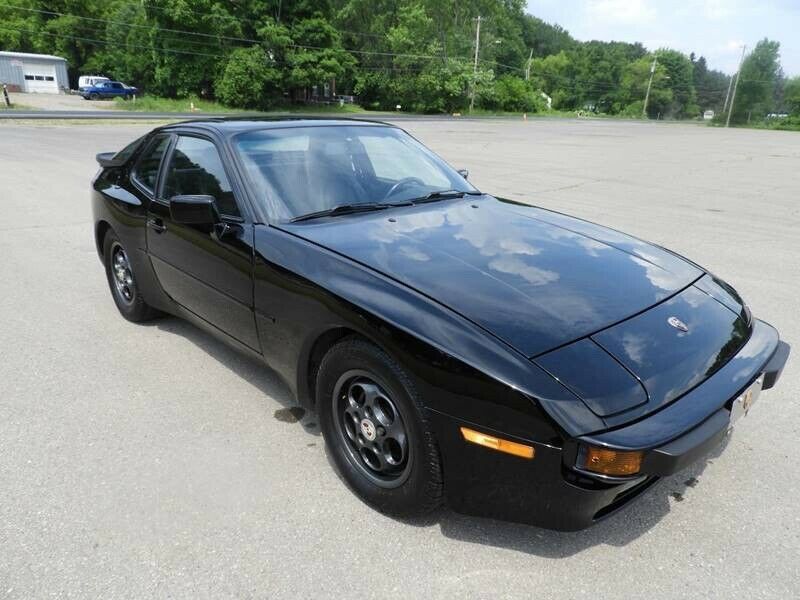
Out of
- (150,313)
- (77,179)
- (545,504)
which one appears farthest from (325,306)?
(77,179)

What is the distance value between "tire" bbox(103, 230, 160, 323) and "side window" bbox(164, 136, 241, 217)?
917 mm

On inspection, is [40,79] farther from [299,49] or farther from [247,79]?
[299,49]

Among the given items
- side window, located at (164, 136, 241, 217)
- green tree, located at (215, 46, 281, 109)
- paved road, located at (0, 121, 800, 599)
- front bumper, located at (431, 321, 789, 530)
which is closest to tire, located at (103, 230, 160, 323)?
paved road, located at (0, 121, 800, 599)

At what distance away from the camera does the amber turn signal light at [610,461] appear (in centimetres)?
180

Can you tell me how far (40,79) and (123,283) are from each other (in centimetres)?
6868

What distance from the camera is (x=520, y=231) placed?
9.87ft

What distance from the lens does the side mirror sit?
2.84 m

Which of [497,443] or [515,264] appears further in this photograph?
[515,264]

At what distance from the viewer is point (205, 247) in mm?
3137

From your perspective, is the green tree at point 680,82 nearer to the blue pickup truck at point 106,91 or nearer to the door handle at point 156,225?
the blue pickup truck at point 106,91

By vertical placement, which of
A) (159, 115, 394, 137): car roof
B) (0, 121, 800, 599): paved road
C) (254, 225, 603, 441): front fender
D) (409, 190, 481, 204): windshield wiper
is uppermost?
(159, 115, 394, 137): car roof

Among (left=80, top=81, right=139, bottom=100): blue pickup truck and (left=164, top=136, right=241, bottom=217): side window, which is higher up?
(left=80, top=81, right=139, bottom=100): blue pickup truck

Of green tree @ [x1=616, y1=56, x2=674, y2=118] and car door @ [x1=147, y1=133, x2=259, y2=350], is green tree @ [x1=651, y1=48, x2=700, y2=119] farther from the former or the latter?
car door @ [x1=147, y1=133, x2=259, y2=350]

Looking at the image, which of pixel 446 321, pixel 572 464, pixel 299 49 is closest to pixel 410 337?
pixel 446 321
